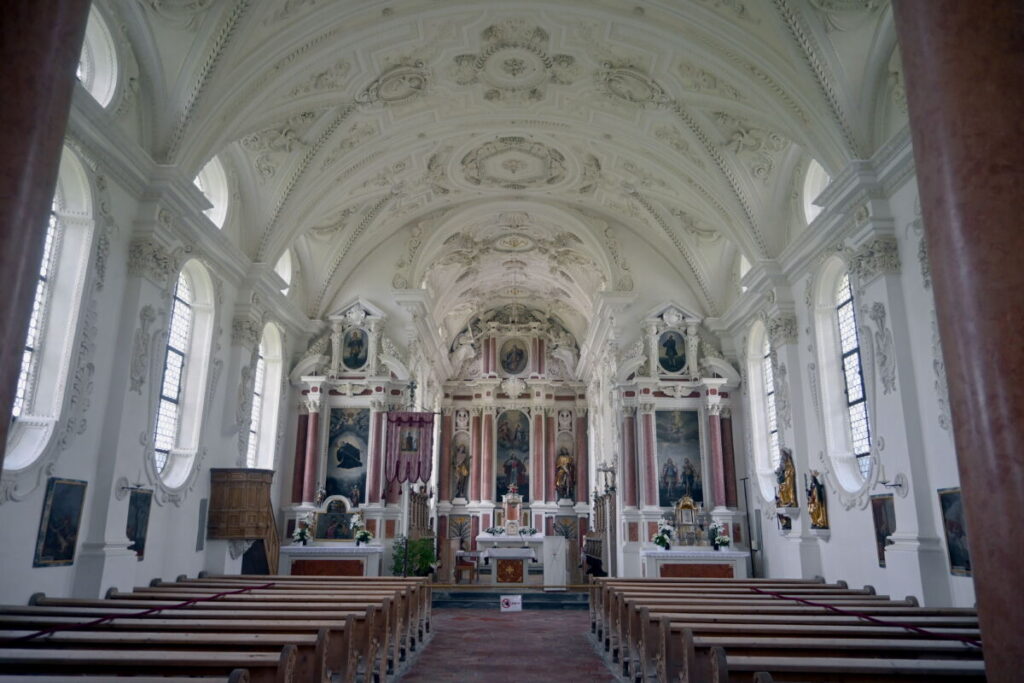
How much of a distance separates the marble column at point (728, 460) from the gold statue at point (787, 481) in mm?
3236

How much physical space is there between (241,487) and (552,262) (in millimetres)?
13281

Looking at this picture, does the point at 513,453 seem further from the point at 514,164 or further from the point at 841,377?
the point at 841,377

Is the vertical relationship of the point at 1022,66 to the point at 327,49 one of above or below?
below

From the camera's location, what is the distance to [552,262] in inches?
928

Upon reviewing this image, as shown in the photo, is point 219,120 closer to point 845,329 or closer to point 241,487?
point 241,487

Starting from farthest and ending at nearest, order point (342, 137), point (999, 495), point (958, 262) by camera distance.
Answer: point (342, 137)
point (958, 262)
point (999, 495)

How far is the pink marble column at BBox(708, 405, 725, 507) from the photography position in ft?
A: 56.9

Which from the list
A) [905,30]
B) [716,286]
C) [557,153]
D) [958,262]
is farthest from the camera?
[716,286]

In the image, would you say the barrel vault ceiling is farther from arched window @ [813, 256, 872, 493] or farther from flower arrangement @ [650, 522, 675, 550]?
flower arrangement @ [650, 522, 675, 550]

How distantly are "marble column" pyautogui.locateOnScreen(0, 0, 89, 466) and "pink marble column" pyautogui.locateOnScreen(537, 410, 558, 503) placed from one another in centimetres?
2665

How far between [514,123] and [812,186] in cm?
654

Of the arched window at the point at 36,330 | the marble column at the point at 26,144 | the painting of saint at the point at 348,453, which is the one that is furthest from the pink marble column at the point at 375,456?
the marble column at the point at 26,144

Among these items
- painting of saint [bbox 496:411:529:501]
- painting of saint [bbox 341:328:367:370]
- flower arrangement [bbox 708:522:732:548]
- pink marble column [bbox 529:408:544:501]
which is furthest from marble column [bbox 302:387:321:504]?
pink marble column [bbox 529:408:544:501]

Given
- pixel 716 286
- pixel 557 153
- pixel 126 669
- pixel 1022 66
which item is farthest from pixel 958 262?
pixel 716 286
